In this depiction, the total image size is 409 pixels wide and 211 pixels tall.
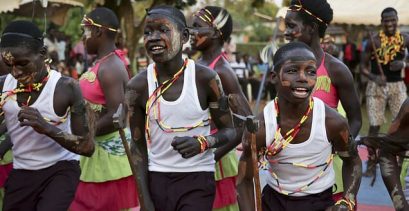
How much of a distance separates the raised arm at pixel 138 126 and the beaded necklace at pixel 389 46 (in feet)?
20.8

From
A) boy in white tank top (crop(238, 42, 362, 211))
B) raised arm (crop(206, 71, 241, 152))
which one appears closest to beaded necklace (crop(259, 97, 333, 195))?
boy in white tank top (crop(238, 42, 362, 211))

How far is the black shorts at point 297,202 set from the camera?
13.0 feet

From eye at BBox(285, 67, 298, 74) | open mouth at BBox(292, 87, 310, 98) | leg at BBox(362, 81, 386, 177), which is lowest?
leg at BBox(362, 81, 386, 177)

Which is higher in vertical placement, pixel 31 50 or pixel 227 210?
pixel 31 50

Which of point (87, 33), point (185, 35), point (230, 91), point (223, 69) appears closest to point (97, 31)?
point (87, 33)

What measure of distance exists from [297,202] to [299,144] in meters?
0.34

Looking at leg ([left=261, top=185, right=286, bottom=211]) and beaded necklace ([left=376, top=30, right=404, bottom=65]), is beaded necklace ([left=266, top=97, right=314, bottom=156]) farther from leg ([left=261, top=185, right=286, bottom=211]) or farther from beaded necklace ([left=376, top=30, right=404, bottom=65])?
beaded necklace ([left=376, top=30, right=404, bottom=65])

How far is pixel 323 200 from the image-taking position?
13.2 ft

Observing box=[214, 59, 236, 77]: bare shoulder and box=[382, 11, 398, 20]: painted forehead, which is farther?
box=[382, 11, 398, 20]: painted forehead

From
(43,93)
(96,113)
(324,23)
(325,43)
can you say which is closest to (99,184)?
(96,113)

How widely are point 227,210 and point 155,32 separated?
2.05m

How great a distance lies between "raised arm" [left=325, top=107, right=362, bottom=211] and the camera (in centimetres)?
394

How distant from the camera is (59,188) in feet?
14.8

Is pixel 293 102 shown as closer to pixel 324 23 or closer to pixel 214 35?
pixel 324 23
